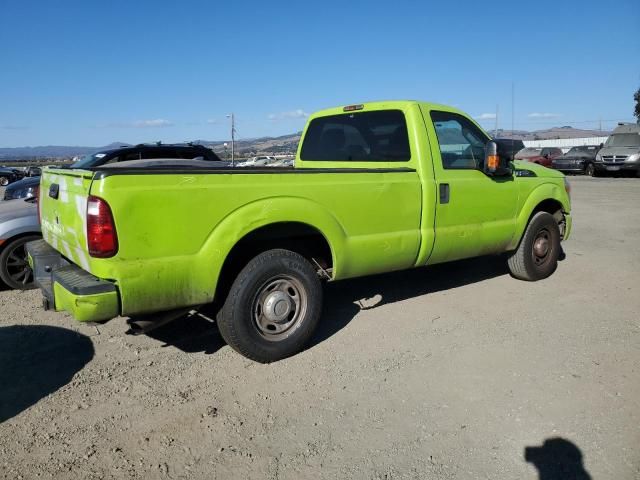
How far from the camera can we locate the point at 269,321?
385cm

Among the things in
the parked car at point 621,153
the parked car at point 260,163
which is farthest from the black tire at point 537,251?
the parked car at point 621,153

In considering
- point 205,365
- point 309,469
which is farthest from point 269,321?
point 309,469

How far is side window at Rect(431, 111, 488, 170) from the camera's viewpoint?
4926 millimetres

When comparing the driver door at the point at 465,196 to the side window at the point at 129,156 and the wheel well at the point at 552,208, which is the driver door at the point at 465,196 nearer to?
the wheel well at the point at 552,208

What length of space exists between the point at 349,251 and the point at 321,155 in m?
1.90

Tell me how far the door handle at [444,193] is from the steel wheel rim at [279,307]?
1.61 metres

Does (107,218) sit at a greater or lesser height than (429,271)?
greater

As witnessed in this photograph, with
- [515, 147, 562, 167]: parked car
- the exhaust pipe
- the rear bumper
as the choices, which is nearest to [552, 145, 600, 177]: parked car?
[515, 147, 562, 167]: parked car

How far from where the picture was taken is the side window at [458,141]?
4926mm

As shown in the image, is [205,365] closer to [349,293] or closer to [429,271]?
[349,293]

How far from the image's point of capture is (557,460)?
8.81 ft

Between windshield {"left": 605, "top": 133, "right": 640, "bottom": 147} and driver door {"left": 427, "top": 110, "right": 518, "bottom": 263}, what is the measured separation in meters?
20.9

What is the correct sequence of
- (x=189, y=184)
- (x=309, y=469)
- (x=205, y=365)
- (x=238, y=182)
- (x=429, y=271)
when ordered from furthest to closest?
1. (x=429, y=271)
2. (x=205, y=365)
3. (x=238, y=182)
4. (x=189, y=184)
5. (x=309, y=469)

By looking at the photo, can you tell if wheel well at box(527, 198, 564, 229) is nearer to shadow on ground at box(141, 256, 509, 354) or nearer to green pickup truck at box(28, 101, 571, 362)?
green pickup truck at box(28, 101, 571, 362)
